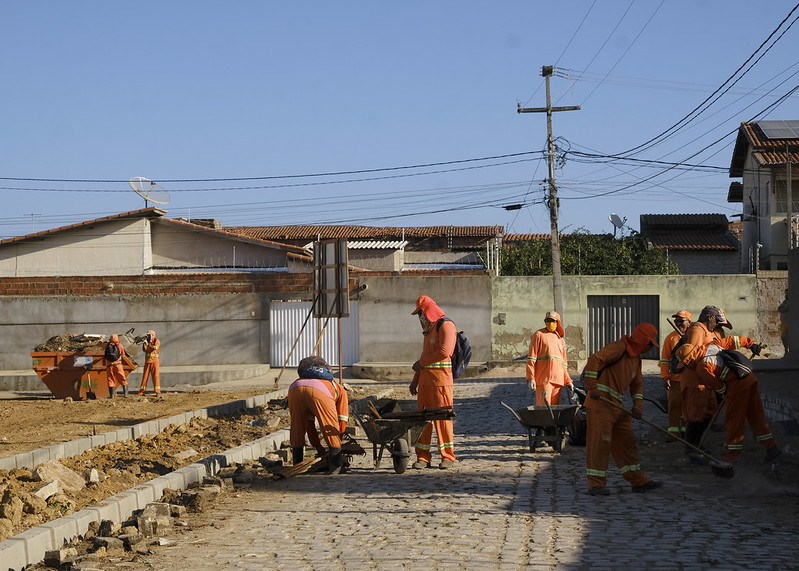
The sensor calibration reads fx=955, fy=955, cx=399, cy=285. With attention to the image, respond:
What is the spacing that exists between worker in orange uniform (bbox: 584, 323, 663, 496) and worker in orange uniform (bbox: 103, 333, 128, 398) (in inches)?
616

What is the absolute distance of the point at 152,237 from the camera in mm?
34969

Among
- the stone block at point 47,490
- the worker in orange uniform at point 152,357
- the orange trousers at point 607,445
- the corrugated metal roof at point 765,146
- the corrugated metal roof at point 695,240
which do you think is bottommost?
the stone block at point 47,490

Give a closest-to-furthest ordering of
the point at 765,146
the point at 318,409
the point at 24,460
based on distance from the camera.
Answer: the point at 318,409 → the point at 24,460 → the point at 765,146

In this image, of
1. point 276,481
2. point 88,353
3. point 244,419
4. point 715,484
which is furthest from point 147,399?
point 715,484

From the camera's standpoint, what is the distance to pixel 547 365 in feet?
41.2

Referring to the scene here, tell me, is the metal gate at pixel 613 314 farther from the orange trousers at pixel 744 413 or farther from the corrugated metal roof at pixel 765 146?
the orange trousers at pixel 744 413

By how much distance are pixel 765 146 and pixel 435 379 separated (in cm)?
2999

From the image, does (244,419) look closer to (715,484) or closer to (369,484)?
(369,484)

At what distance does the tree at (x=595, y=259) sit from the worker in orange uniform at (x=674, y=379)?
79.1 feet

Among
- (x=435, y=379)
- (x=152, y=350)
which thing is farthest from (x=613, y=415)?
(x=152, y=350)

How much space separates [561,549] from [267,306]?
24.6 meters

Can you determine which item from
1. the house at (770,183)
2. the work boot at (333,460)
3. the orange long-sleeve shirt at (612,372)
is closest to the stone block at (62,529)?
the work boot at (333,460)

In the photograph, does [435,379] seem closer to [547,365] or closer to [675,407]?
[547,365]

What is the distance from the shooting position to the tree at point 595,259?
3659cm
